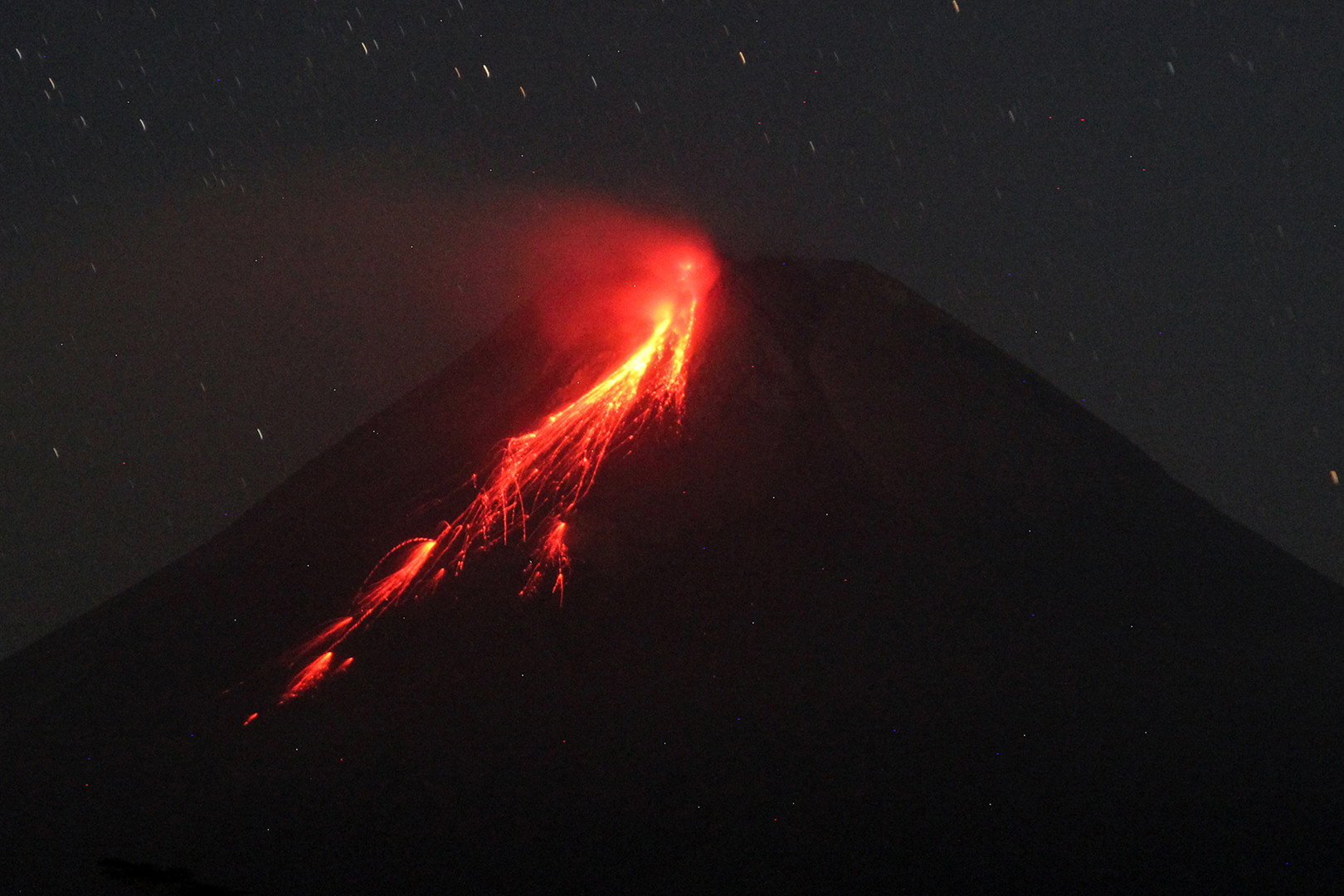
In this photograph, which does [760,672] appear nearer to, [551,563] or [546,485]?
[551,563]

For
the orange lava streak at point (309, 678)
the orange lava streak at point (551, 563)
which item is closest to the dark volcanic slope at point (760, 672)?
the orange lava streak at point (551, 563)

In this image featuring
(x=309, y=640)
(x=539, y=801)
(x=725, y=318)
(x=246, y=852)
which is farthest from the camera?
(x=725, y=318)

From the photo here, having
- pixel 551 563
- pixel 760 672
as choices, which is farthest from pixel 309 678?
pixel 760 672

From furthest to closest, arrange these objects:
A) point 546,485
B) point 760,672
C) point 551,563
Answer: point 546,485
point 551,563
point 760,672

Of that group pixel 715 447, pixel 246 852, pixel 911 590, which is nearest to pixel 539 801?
pixel 246 852

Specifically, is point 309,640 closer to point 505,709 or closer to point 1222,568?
point 505,709

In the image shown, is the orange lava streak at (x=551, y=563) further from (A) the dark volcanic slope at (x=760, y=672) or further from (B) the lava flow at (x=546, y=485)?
(A) the dark volcanic slope at (x=760, y=672)
